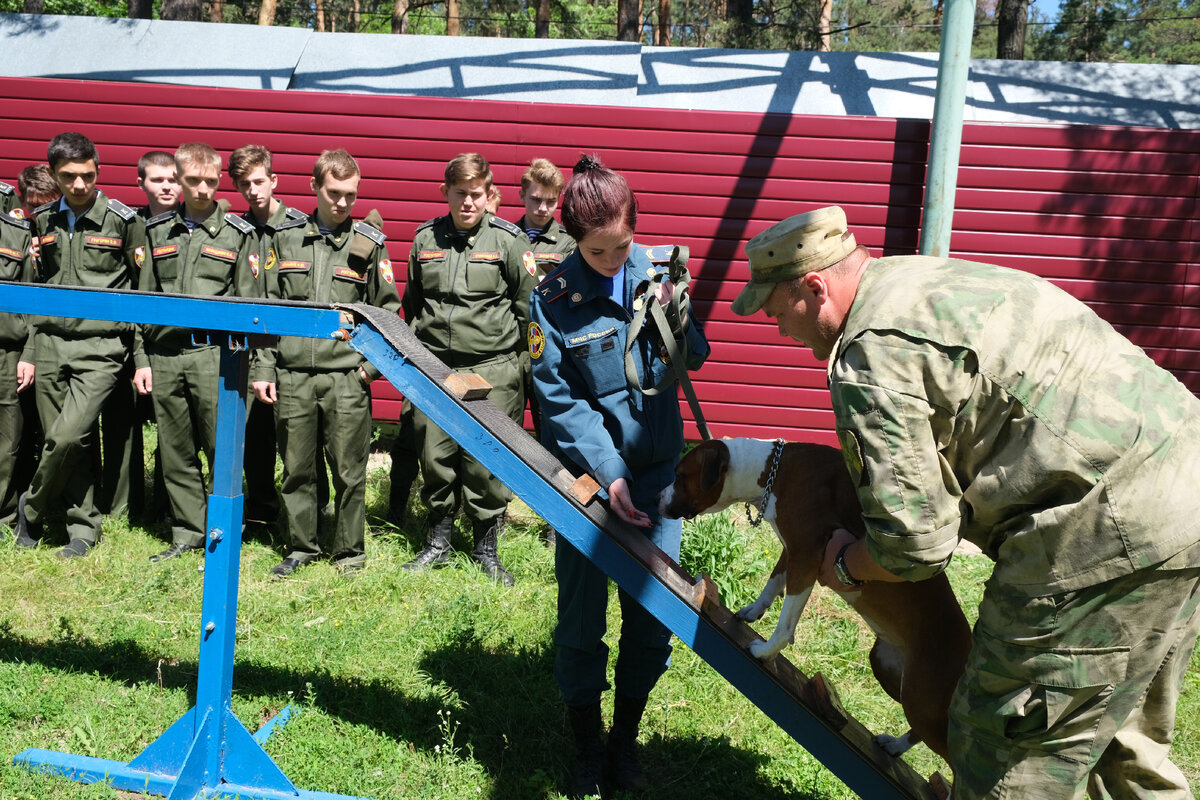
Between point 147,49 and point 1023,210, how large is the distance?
26.5ft

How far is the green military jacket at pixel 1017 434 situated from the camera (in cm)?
203

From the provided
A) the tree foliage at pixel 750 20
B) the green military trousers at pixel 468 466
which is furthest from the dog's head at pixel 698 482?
the tree foliage at pixel 750 20

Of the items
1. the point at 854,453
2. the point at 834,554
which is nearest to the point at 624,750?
the point at 834,554

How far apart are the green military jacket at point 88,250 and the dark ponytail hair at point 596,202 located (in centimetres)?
376

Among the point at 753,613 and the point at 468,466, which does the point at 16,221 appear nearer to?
the point at 468,466

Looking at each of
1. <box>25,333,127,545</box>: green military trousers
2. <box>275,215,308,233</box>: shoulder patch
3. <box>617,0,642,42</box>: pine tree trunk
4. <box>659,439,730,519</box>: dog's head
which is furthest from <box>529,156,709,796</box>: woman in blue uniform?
<box>617,0,642,42</box>: pine tree trunk

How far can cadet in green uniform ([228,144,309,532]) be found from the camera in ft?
17.7

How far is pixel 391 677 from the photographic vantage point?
163 inches

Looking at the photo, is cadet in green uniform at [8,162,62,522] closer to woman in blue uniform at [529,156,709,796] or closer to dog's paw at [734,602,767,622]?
woman in blue uniform at [529,156,709,796]

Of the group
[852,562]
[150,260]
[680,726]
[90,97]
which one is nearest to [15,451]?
[150,260]

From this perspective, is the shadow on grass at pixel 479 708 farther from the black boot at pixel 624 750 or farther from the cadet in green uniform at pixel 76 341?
the cadet in green uniform at pixel 76 341

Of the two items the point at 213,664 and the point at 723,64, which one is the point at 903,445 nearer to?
the point at 213,664

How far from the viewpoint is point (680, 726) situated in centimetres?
386

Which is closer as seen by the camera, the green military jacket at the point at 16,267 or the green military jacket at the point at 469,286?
the green military jacket at the point at 469,286
